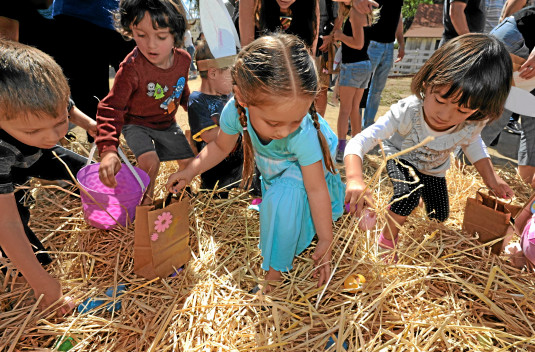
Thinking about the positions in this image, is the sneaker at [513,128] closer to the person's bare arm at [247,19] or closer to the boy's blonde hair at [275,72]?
the person's bare arm at [247,19]

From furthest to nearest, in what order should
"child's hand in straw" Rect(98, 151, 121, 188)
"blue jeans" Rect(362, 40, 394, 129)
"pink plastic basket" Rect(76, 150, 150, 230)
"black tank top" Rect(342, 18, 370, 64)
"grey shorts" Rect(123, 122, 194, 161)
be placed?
"blue jeans" Rect(362, 40, 394, 129) → "black tank top" Rect(342, 18, 370, 64) → "grey shorts" Rect(123, 122, 194, 161) → "pink plastic basket" Rect(76, 150, 150, 230) → "child's hand in straw" Rect(98, 151, 121, 188)

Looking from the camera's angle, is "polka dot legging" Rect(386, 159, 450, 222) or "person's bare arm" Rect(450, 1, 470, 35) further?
"person's bare arm" Rect(450, 1, 470, 35)

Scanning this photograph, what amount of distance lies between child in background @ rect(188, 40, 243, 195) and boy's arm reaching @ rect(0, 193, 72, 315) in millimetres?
1276

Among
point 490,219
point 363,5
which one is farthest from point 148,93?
point 490,219

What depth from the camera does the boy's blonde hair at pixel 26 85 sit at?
4.87ft

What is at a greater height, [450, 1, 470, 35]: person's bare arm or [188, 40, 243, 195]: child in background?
[450, 1, 470, 35]: person's bare arm

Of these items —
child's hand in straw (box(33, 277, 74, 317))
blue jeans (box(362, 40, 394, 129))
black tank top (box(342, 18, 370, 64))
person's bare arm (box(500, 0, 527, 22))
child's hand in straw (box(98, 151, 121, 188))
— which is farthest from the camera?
blue jeans (box(362, 40, 394, 129))

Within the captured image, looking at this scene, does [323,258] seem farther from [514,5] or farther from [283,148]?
[514,5]

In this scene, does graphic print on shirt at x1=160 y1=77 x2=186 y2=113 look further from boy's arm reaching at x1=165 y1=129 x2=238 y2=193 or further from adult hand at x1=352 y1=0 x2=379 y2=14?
adult hand at x1=352 y1=0 x2=379 y2=14

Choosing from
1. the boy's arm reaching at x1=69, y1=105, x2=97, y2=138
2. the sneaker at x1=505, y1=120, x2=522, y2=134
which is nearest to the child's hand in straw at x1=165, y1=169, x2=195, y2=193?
the boy's arm reaching at x1=69, y1=105, x2=97, y2=138

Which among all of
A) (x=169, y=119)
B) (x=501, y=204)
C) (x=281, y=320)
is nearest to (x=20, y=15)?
(x=169, y=119)

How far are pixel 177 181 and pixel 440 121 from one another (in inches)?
60.9

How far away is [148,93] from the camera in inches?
97.8

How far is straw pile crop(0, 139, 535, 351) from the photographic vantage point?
60.3 inches
